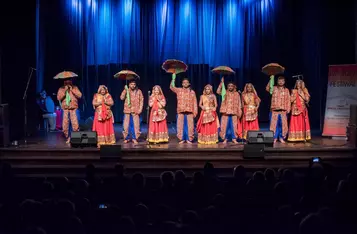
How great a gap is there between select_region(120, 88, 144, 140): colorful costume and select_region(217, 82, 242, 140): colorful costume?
1.86 meters

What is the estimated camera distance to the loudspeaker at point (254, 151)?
909cm

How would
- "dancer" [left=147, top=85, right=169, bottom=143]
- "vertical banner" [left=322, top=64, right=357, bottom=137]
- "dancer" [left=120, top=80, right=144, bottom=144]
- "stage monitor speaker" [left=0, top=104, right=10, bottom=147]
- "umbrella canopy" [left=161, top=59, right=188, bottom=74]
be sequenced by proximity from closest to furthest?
1. "stage monitor speaker" [left=0, top=104, right=10, bottom=147]
2. "umbrella canopy" [left=161, top=59, right=188, bottom=74]
3. "dancer" [left=147, top=85, right=169, bottom=143]
4. "dancer" [left=120, top=80, right=144, bottom=144]
5. "vertical banner" [left=322, top=64, right=357, bottom=137]

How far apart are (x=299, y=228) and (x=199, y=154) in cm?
558

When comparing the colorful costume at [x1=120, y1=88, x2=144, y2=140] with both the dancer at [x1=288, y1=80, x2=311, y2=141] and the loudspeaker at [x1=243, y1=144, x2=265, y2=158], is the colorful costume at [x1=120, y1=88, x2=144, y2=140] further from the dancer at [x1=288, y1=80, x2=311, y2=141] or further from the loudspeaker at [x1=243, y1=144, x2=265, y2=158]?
the dancer at [x1=288, y1=80, x2=311, y2=141]

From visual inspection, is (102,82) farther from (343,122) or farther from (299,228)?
(299,228)

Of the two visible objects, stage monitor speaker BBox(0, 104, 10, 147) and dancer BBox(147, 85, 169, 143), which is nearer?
stage monitor speaker BBox(0, 104, 10, 147)

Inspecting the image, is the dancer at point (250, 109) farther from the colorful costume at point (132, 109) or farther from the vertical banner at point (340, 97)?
the colorful costume at point (132, 109)

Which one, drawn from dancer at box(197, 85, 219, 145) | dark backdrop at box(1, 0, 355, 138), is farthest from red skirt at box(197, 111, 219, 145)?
dark backdrop at box(1, 0, 355, 138)

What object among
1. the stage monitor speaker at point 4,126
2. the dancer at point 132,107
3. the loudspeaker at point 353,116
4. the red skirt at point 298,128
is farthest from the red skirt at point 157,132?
the loudspeaker at point 353,116

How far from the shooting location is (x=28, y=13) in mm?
11242

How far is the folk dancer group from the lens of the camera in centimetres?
1009

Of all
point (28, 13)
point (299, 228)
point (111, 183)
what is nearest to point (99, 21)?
point (28, 13)

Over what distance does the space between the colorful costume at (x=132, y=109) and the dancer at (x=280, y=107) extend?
3062mm

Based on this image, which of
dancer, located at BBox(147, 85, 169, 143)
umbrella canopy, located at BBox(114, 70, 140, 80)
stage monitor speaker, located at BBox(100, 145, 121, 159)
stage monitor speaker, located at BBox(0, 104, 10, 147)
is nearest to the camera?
stage monitor speaker, located at BBox(100, 145, 121, 159)
